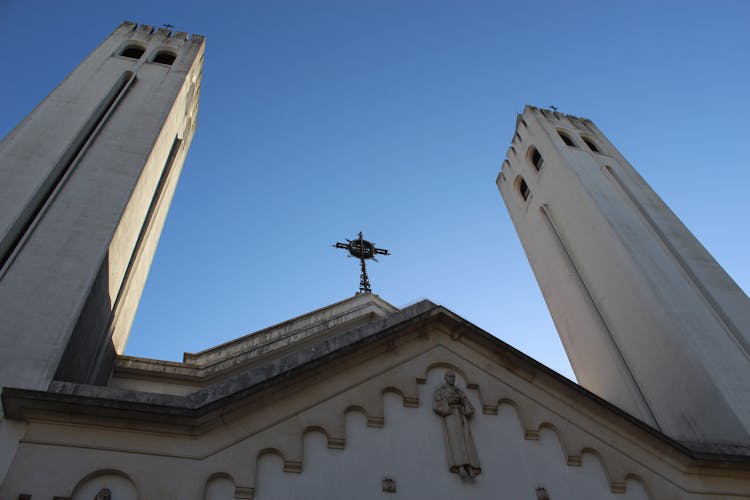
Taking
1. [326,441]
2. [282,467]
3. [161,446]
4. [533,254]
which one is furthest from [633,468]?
[533,254]

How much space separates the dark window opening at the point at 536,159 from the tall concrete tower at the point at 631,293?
54 millimetres

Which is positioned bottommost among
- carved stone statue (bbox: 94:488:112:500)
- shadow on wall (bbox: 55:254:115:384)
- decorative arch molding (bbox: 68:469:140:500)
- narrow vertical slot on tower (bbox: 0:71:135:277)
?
carved stone statue (bbox: 94:488:112:500)

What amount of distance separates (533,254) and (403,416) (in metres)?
12.2

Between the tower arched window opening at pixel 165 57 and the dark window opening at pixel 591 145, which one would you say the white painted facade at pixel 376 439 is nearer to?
the dark window opening at pixel 591 145

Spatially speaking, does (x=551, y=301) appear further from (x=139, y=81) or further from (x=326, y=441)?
(x=139, y=81)

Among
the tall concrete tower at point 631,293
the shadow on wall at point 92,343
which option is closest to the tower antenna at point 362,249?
the tall concrete tower at point 631,293

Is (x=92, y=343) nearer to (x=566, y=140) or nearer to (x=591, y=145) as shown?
(x=566, y=140)

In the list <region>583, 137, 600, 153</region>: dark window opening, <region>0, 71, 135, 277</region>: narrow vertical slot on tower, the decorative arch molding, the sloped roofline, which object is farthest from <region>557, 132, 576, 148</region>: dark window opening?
the decorative arch molding

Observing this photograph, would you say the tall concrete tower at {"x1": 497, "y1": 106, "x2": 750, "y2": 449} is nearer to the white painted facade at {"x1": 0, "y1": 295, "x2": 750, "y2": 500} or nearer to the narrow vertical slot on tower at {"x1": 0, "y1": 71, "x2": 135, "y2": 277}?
the white painted facade at {"x1": 0, "y1": 295, "x2": 750, "y2": 500}

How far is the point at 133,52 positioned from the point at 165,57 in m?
1.04

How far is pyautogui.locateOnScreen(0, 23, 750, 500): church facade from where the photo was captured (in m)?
7.95

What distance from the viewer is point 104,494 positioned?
7.36 metres

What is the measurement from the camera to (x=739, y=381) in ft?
38.8

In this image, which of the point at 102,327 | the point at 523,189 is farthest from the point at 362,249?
the point at 102,327
